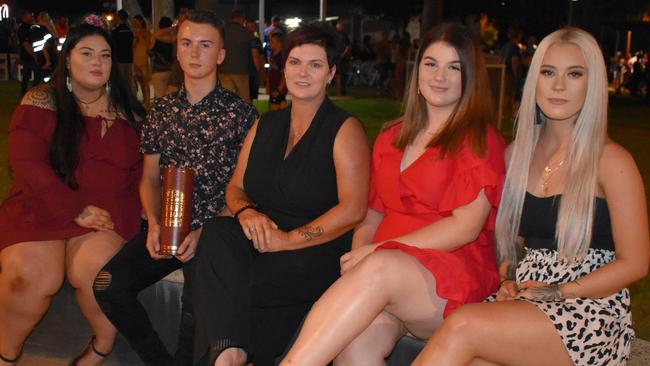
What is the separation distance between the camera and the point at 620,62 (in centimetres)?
3142

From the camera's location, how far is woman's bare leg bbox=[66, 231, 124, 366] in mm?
4043

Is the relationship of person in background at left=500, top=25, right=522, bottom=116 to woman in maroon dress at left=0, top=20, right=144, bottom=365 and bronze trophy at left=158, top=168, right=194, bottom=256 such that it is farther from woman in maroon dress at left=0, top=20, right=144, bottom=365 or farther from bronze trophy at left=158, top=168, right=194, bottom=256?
bronze trophy at left=158, top=168, right=194, bottom=256

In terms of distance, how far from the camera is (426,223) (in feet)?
11.0

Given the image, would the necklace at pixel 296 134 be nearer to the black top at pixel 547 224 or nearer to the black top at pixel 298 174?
the black top at pixel 298 174

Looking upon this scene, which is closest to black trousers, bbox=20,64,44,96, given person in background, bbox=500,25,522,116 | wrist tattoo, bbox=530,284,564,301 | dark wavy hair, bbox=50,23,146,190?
person in background, bbox=500,25,522,116

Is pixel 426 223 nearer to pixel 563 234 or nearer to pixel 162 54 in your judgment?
pixel 563 234

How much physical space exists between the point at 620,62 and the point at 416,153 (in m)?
30.3

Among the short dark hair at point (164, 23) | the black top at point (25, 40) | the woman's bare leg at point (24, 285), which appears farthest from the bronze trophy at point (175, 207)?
the black top at point (25, 40)

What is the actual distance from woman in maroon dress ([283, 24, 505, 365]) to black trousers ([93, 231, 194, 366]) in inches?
36.9

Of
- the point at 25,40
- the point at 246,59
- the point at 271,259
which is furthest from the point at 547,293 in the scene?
the point at 25,40

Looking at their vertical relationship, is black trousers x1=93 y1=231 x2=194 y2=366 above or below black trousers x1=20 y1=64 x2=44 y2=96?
below

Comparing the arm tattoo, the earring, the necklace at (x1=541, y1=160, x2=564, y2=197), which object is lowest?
the arm tattoo

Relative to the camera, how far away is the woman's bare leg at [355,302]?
2.92m

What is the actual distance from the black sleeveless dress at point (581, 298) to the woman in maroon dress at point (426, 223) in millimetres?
178
